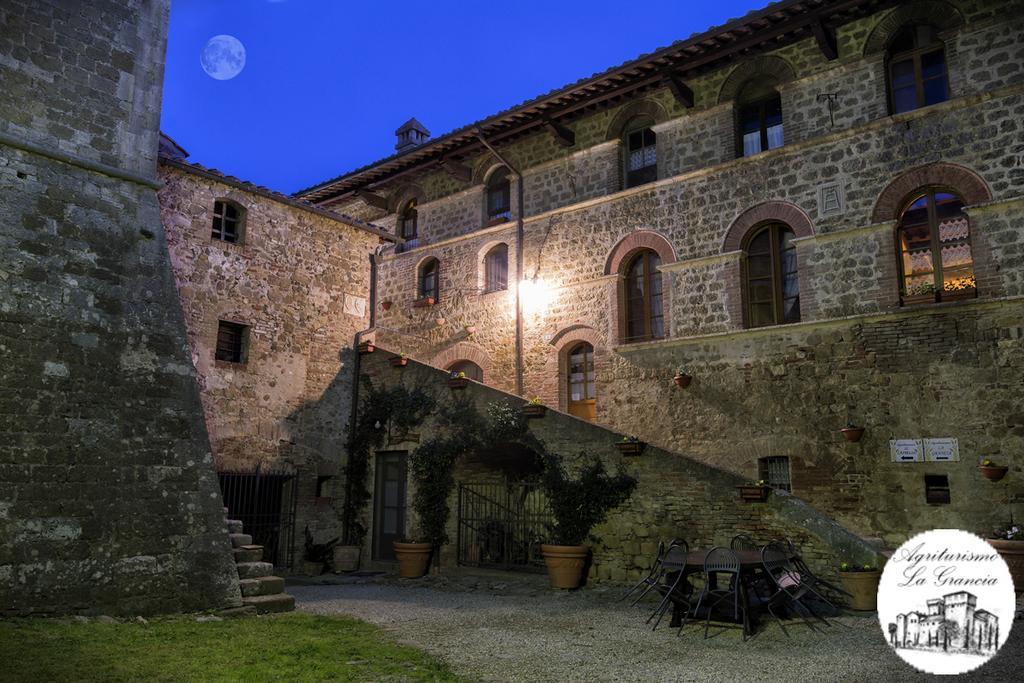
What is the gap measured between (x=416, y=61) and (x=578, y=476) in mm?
202639

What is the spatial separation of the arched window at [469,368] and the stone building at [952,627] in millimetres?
10798

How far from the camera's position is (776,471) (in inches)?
481

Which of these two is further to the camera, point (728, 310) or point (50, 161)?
point (728, 310)

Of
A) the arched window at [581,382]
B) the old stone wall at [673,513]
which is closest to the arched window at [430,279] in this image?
the arched window at [581,382]

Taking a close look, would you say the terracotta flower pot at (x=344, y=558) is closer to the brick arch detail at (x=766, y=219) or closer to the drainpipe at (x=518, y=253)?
the drainpipe at (x=518, y=253)

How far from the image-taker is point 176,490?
26.6 ft

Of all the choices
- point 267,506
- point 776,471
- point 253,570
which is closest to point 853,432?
point 776,471

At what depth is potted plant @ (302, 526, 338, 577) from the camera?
13.2m

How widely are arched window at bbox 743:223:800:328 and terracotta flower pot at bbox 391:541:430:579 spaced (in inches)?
259

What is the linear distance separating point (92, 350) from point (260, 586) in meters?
3.04

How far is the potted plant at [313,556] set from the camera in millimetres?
13234

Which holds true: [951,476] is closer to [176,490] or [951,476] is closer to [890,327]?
[890,327]

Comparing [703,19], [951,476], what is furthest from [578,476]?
[703,19]

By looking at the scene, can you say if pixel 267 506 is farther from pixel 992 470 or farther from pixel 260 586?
pixel 992 470
